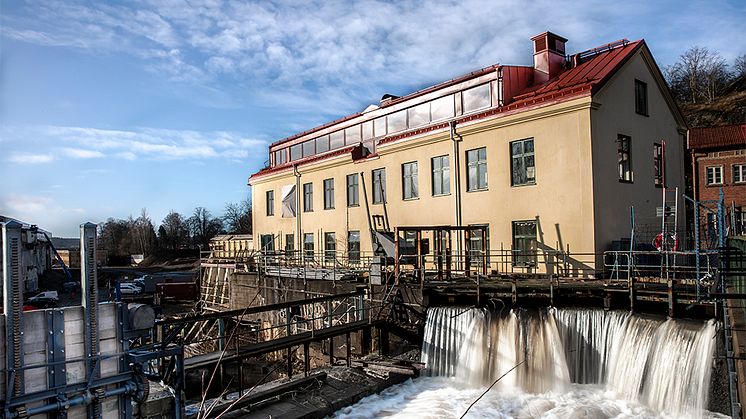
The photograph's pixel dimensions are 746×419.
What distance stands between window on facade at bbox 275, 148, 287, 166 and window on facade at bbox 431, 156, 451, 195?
54.6ft

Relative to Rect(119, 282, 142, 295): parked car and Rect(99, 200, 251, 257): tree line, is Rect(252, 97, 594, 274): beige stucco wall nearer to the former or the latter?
Rect(119, 282, 142, 295): parked car

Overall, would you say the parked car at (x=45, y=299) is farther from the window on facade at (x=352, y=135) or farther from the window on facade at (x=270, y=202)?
the window on facade at (x=352, y=135)

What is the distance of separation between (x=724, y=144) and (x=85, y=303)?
45.0 metres

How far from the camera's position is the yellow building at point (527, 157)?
18.2 meters

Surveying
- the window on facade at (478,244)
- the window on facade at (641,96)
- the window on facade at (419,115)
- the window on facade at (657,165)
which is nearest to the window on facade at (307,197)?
the window on facade at (419,115)

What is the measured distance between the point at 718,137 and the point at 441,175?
30.0 metres

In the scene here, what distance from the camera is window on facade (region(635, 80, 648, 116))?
69.5ft

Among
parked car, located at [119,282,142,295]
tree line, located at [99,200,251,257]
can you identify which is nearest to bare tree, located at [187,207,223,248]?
tree line, located at [99,200,251,257]

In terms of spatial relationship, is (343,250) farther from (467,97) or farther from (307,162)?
(467,97)

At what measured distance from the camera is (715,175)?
40.4 m

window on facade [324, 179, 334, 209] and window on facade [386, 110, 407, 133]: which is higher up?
window on facade [386, 110, 407, 133]

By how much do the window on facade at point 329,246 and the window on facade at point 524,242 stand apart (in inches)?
466

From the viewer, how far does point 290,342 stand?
13883mm

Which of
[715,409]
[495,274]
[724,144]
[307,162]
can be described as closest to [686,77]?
[724,144]
